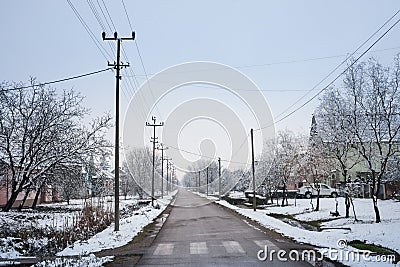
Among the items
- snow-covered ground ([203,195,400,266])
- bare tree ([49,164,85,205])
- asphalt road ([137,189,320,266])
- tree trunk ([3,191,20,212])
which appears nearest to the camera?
asphalt road ([137,189,320,266])

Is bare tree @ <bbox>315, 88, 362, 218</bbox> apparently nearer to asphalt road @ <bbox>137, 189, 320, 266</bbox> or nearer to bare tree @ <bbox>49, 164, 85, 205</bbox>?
asphalt road @ <bbox>137, 189, 320, 266</bbox>

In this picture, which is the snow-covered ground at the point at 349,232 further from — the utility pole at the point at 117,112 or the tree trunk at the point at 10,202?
the tree trunk at the point at 10,202

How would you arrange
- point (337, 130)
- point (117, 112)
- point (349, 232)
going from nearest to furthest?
point (349, 232)
point (117, 112)
point (337, 130)

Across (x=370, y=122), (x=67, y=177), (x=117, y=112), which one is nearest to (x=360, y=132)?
(x=370, y=122)

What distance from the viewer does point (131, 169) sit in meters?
65.1

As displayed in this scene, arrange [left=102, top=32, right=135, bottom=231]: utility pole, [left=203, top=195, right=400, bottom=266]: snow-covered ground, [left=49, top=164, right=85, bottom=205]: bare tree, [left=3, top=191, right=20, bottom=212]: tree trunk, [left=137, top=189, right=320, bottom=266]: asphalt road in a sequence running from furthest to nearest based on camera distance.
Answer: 1. [left=49, top=164, right=85, bottom=205]: bare tree
2. [left=3, top=191, right=20, bottom=212]: tree trunk
3. [left=102, top=32, right=135, bottom=231]: utility pole
4. [left=203, top=195, right=400, bottom=266]: snow-covered ground
5. [left=137, top=189, right=320, bottom=266]: asphalt road

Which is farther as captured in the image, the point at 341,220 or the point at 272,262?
the point at 341,220

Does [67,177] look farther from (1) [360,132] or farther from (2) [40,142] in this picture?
(1) [360,132]

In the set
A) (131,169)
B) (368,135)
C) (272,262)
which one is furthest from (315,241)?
(131,169)

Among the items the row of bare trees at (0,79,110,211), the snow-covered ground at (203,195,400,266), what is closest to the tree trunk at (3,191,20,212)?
the row of bare trees at (0,79,110,211)

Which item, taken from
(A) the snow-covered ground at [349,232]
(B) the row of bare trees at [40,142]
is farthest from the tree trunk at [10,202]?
(A) the snow-covered ground at [349,232]

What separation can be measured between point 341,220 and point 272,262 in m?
14.9

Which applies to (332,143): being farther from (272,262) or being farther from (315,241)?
(272,262)

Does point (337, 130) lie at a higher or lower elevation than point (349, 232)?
higher
